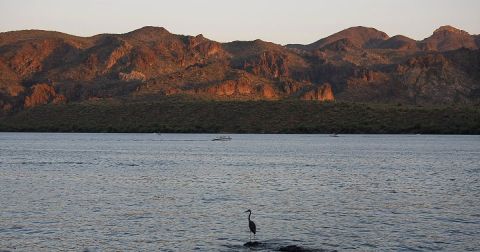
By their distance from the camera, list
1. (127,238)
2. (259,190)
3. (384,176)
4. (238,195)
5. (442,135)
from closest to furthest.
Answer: (127,238) < (238,195) < (259,190) < (384,176) < (442,135)

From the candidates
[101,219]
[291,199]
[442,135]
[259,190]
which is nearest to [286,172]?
[259,190]

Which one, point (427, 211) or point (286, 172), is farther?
point (286, 172)

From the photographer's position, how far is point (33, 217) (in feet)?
121

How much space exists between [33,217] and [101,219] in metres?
3.53

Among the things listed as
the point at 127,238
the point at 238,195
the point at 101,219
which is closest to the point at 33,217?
the point at 101,219

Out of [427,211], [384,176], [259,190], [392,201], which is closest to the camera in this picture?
[427,211]

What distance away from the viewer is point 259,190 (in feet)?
168

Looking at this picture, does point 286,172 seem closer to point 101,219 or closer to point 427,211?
point 427,211

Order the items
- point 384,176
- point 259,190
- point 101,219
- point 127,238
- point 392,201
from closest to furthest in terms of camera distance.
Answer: point 127,238
point 101,219
point 392,201
point 259,190
point 384,176

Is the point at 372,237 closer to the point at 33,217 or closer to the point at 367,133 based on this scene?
the point at 33,217

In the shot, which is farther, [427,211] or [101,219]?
[427,211]

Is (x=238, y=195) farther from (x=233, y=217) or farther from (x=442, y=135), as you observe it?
(x=442, y=135)

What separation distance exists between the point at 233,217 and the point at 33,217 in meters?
10.2

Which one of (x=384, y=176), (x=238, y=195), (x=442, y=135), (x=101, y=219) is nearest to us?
(x=101, y=219)
